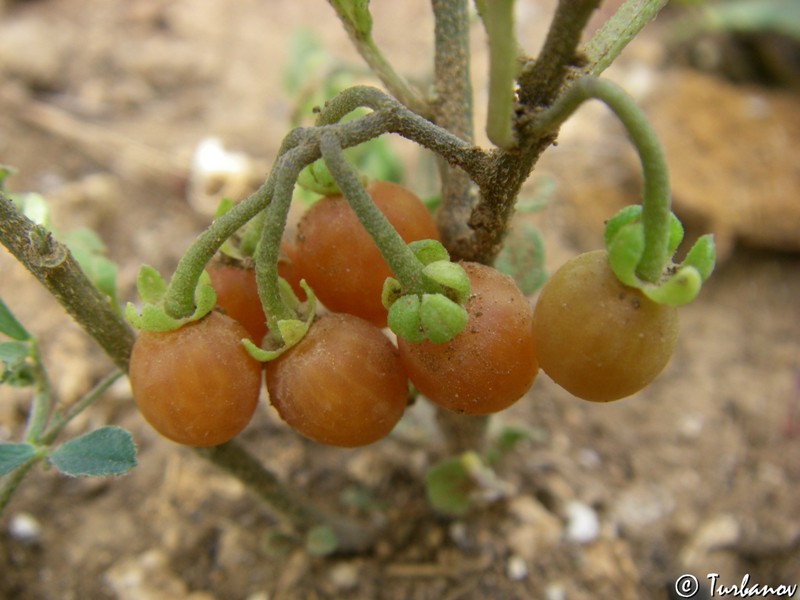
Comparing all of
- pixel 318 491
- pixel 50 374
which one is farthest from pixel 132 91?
pixel 318 491

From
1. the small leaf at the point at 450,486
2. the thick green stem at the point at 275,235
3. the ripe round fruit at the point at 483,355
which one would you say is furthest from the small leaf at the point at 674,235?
the small leaf at the point at 450,486

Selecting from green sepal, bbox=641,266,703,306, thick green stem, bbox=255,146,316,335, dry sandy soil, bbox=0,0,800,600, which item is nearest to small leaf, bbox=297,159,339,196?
thick green stem, bbox=255,146,316,335

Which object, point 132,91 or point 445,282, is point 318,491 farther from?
point 132,91

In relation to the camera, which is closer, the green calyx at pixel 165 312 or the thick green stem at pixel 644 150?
the thick green stem at pixel 644 150

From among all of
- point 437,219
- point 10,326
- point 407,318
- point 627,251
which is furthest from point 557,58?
point 10,326

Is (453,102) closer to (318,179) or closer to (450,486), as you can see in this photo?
(318,179)

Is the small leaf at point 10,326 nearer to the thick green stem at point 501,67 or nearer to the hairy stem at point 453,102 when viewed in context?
the hairy stem at point 453,102
